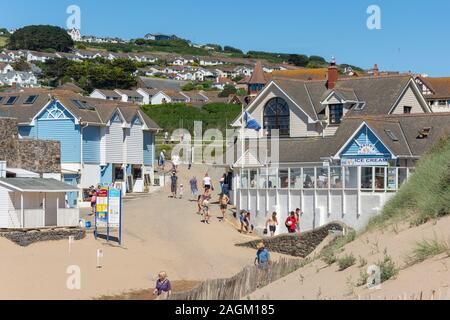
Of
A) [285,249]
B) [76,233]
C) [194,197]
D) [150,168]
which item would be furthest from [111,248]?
[150,168]

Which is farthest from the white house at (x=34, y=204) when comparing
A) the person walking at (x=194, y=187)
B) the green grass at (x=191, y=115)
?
the green grass at (x=191, y=115)

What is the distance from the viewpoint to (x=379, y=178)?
102 ft

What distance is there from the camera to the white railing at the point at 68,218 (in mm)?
33106

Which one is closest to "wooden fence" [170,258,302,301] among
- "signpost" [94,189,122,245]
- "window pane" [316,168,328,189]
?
"window pane" [316,168,328,189]

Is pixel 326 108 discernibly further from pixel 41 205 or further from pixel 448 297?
pixel 448 297

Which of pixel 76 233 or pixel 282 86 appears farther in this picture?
pixel 282 86

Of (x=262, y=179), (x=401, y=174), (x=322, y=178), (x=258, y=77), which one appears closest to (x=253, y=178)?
(x=262, y=179)

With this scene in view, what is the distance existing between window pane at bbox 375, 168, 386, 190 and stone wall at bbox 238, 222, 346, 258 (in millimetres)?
1741

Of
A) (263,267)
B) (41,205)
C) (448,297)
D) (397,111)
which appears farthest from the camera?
(397,111)

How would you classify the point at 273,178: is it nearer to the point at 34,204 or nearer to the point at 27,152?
the point at 34,204

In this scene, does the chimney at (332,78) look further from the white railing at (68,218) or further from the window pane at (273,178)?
the white railing at (68,218)

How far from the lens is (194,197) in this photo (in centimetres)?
4338

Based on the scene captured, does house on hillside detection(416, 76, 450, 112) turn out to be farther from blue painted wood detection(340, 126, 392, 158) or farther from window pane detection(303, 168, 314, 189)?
window pane detection(303, 168, 314, 189)

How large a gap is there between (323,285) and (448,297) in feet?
12.7
